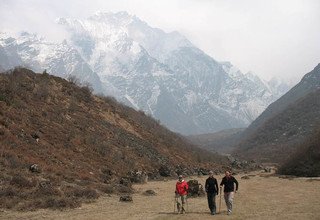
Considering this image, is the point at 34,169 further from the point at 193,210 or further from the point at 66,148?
the point at 193,210

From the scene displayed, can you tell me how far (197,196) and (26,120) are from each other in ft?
83.5

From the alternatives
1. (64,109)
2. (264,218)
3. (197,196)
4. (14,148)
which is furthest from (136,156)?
(264,218)

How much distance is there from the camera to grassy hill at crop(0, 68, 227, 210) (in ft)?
116

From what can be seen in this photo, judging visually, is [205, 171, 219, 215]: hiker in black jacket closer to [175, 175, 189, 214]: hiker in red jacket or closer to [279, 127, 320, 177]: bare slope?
[175, 175, 189, 214]: hiker in red jacket

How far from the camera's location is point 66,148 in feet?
176

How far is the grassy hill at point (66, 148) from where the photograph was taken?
3528cm

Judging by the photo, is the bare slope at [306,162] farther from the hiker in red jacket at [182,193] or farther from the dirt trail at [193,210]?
the hiker in red jacket at [182,193]

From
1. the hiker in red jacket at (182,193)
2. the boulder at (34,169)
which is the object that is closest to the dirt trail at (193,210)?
the hiker in red jacket at (182,193)

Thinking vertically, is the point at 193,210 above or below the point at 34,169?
below

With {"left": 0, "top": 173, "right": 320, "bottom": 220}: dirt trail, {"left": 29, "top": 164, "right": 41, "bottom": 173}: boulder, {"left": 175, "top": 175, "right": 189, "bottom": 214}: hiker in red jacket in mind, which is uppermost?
{"left": 29, "top": 164, "right": 41, "bottom": 173}: boulder

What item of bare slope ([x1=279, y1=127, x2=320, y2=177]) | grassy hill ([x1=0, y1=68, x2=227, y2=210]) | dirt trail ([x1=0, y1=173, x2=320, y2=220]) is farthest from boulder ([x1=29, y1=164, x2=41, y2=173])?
bare slope ([x1=279, y1=127, x2=320, y2=177])

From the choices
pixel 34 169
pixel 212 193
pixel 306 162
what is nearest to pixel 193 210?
pixel 212 193

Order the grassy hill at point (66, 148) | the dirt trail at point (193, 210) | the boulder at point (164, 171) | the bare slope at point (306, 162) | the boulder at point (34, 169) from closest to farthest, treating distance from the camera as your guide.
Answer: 1. the dirt trail at point (193, 210)
2. the grassy hill at point (66, 148)
3. the boulder at point (34, 169)
4. the bare slope at point (306, 162)
5. the boulder at point (164, 171)

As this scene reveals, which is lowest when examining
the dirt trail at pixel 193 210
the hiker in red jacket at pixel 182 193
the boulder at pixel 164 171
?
the dirt trail at pixel 193 210
